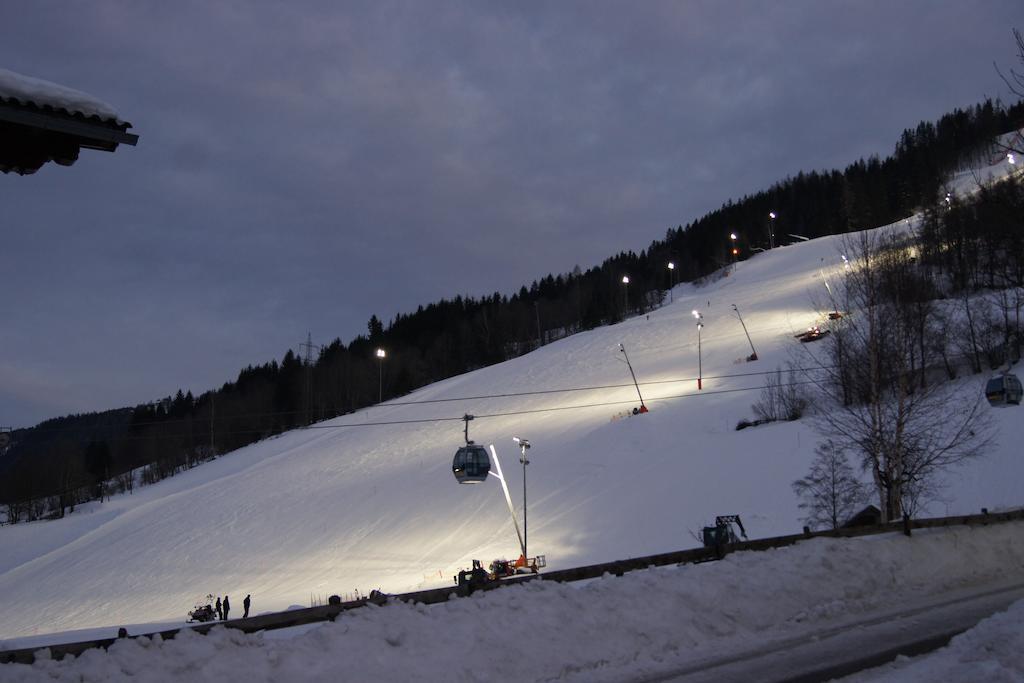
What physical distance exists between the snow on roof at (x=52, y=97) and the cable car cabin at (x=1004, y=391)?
91.2ft

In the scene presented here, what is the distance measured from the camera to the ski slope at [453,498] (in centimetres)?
3631

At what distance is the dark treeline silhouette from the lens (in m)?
130

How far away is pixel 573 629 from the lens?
8.52 meters

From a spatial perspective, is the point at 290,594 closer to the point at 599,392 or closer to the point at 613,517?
the point at 613,517

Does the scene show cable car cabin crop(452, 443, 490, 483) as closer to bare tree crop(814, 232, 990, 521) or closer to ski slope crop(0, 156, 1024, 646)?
ski slope crop(0, 156, 1024, 646)

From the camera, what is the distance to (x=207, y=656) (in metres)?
6.62

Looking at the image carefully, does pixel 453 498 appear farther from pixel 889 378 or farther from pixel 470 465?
pixel 889 378

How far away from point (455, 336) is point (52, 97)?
150 meters

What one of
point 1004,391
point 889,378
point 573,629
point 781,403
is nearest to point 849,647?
point 573,629

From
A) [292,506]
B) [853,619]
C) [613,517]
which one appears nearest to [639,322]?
[292,506]

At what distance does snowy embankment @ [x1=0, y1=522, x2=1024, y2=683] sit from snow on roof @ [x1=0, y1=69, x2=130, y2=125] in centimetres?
472

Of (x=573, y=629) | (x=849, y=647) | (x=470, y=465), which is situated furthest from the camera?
(x=470, y=465)

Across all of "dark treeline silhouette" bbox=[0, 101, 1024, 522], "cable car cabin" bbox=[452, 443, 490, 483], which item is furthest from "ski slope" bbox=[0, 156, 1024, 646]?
"dark treeline silhouette" bbox=[0, 101, 1024, 522]

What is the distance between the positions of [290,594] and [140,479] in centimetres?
11956
